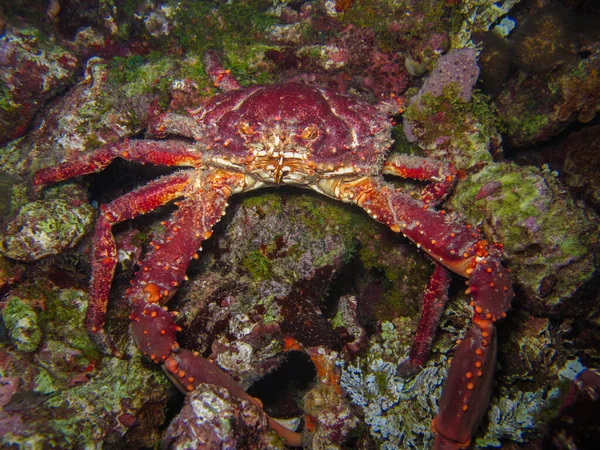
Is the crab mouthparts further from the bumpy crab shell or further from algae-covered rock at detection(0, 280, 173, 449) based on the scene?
algae-covered rock at detection(0, 280, 173, 449)

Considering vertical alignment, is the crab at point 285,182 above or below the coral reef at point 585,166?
below

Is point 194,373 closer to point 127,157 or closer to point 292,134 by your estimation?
point 292,134

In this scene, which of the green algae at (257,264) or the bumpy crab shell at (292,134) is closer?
the bumpy crab shell at (292,134)

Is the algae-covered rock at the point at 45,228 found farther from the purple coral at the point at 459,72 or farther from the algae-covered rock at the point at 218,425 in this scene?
the purple coral at the point at 459,72

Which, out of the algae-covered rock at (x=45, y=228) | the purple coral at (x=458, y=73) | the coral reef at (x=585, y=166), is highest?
the purple coral at (x=458, y=73)

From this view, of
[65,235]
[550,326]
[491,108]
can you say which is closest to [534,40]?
[491,108]

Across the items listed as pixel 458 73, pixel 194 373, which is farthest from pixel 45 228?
pixel 458 73

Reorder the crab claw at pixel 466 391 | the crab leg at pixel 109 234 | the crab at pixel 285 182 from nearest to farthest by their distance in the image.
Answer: the crab claw at pixel 466 391, the crab at pixel 285 182, the crab leg at pixel 109 234

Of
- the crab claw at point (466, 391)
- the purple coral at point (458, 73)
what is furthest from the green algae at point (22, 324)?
the purple coral at point (458, 73)
